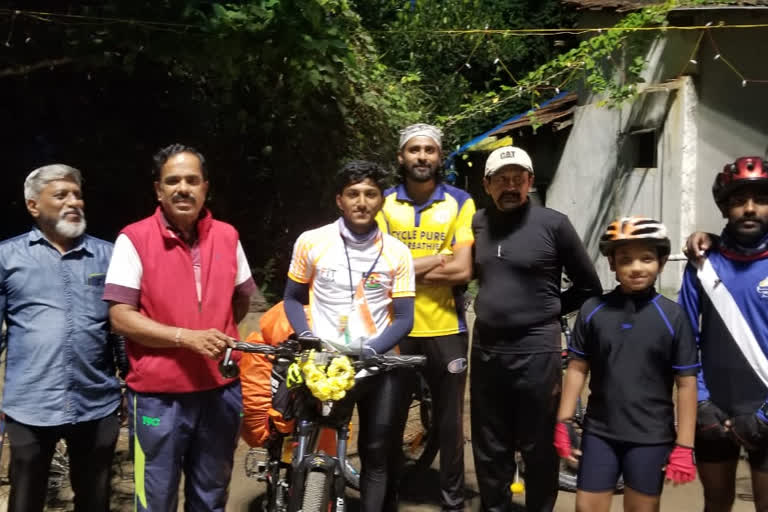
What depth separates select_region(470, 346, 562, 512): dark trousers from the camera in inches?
157

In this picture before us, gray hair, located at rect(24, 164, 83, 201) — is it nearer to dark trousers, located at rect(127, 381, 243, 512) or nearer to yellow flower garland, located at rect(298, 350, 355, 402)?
dark trousers, located at rect(127, 381, 243, 512)

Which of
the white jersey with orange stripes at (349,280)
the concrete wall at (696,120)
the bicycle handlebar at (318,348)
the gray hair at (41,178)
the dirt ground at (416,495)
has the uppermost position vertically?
the concrete wall at (696,120)

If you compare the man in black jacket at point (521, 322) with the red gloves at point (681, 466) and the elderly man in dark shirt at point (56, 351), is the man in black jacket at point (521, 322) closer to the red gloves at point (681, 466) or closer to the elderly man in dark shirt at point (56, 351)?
the red gloves at point (681, 466)

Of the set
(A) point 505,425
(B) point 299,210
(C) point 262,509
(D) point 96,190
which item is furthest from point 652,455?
(D) point 96,190

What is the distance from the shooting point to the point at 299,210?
8.26 m

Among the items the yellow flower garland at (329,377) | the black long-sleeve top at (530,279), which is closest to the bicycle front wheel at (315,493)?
the yellow flower garland at (329,377)

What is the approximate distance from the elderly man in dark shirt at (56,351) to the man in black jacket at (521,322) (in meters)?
1.89

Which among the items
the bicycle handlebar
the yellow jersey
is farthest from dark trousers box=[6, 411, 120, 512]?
the yellow jersey

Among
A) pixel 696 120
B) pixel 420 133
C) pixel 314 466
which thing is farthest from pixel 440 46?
pixel 314 466

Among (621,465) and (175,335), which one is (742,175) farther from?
(175,335)

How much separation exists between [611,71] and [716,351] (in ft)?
24.5

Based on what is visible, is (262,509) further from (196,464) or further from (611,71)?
(611,71)

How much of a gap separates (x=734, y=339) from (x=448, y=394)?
1.53 m

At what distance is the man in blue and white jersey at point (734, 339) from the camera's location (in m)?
3.30
